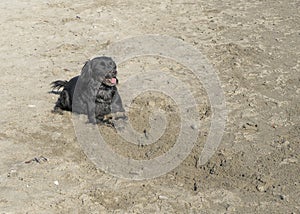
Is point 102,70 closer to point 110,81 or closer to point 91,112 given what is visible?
point 110,81

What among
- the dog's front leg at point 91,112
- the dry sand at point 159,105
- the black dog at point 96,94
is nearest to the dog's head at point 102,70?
the black dog at point 96,94

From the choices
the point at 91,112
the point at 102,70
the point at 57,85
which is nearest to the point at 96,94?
the point at 91,112

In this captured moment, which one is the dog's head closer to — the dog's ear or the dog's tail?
the dog's ear

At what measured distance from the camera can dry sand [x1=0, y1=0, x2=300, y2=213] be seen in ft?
17.8

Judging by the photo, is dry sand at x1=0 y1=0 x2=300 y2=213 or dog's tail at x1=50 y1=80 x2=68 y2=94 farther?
dog's tail at x1=50 y1=80 x2=68 y2=94

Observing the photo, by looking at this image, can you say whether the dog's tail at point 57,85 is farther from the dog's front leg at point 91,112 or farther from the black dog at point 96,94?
the dog's front leg at point 91,112

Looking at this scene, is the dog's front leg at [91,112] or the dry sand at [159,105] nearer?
the dry sand at [159,105]

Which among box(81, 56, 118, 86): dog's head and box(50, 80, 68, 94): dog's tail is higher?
box(81, 56, 118, 86): dog's head

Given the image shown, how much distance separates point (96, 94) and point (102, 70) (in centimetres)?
36

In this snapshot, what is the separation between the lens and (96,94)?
22.7 feet

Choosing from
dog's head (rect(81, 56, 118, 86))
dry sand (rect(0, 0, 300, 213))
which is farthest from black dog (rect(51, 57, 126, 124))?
dry sand (rect(0, 0, 300, 213))

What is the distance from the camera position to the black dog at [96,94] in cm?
681

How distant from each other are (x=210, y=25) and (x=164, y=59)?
1.90 metres

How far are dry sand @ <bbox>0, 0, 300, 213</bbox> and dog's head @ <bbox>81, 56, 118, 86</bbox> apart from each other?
599mm
